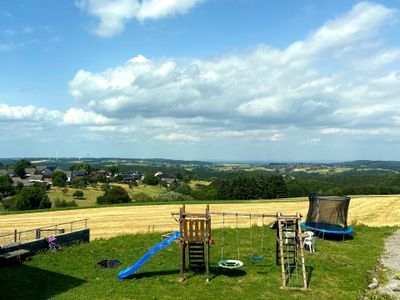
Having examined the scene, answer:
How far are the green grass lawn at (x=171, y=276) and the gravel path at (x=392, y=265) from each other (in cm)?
55

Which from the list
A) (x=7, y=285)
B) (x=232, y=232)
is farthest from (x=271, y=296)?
(x=232, y=232)

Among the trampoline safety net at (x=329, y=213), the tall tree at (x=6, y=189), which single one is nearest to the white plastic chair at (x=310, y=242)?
the trampoline safety net at (x=329, y=213)

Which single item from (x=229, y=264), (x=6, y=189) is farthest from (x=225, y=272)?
(x=6, y=189)

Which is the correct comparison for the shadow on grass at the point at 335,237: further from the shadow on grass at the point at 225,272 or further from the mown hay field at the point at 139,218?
the shadow on grass at the point at 225,272

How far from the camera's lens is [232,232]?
1032 inches

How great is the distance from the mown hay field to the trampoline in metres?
7.24

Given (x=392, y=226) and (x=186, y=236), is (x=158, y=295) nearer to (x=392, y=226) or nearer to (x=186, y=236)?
(x=186, y=236)

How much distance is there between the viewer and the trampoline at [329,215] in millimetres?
24562

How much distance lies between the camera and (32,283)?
14.3 metres

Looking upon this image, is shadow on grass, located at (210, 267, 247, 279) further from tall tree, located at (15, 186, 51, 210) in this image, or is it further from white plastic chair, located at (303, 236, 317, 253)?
tall tree, located at (15, 186, 51, 210)

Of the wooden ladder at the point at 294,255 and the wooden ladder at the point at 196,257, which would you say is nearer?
the wooden ladder at the point at 294,255

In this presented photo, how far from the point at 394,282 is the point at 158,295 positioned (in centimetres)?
942

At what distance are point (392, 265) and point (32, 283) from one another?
15.9 metres

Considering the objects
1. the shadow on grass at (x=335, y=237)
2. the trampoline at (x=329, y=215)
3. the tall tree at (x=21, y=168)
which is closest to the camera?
the shadow on grass at (x=335, y=237)
